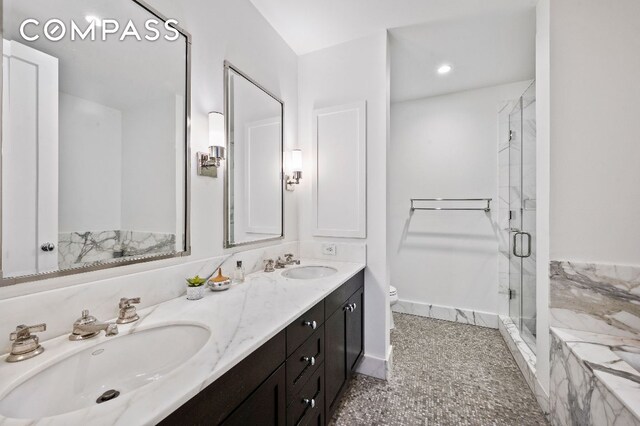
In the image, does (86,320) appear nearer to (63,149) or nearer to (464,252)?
(63,149)

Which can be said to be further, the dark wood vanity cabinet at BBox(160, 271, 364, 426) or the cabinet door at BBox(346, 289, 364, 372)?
the cabinet door at BBox(346, 289, 364, 372)

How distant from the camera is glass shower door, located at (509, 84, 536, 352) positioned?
200 cm

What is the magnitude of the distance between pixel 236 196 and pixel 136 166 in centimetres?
58

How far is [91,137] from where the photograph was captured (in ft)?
3.05

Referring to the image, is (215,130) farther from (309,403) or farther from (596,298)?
(596,298)

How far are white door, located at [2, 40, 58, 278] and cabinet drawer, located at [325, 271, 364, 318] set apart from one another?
1.09m

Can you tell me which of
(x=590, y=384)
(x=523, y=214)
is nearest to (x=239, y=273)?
(x=590, y=384)

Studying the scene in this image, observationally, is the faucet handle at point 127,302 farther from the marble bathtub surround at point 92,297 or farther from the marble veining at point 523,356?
the marble veining at point 523,356

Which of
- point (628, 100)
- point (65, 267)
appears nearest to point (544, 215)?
point (628, 100)

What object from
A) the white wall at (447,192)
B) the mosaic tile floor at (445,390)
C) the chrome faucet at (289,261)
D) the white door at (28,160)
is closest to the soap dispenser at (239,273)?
the chrome faucet at (289,261)

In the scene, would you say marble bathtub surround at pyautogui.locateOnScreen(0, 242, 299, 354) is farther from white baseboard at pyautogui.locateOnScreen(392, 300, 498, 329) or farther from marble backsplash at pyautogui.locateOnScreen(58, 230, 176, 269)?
white baseboard at pyautogui.locateOnScreen(392, 300, 498, 329)

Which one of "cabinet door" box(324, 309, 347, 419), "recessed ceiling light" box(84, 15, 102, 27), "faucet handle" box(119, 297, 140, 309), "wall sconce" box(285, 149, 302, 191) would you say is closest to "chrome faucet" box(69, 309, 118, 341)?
"faucet handle" box(119, 297, 140, 309)

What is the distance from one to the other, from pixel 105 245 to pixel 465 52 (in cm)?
274

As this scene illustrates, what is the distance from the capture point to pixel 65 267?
850 mm
